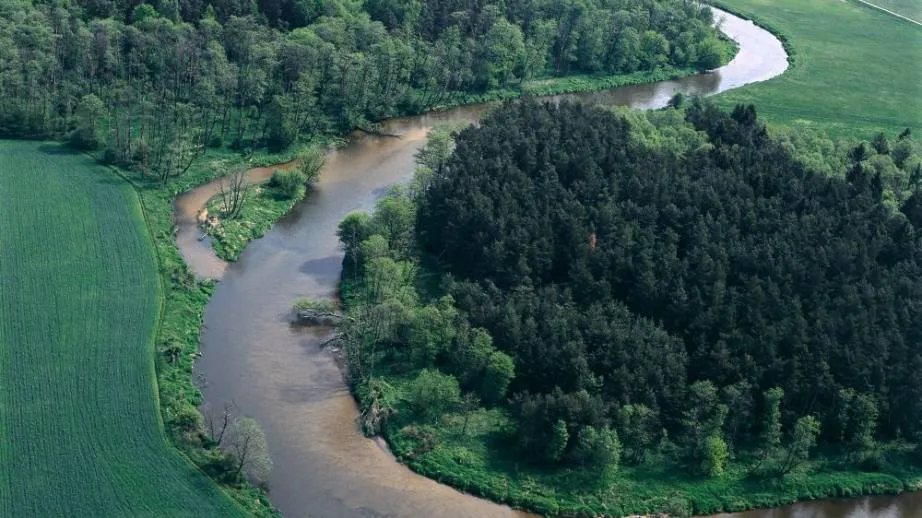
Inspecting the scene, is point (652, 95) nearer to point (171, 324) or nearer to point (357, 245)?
point (357, 245)

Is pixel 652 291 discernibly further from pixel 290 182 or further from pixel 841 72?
pixel 841 72

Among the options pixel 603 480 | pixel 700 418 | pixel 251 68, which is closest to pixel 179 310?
pixel 603 480

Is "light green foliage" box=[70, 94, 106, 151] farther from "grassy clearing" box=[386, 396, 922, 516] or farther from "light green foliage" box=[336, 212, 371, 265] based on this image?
"grassy clearing" box=[386, 396, 922, 516]

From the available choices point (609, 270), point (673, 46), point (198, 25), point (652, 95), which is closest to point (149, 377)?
point (609, 270)

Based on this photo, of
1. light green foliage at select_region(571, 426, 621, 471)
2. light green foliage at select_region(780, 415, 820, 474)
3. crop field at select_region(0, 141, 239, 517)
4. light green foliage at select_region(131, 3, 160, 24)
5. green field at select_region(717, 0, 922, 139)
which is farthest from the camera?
green field at select_region(717, 0, 922, 139)

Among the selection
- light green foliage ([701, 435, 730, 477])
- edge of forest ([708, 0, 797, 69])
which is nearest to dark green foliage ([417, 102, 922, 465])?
light green foliage ([701, 435, 730, 477])

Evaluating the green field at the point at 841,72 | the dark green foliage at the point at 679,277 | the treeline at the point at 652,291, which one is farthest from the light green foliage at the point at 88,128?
the green field at the point at 841,72
